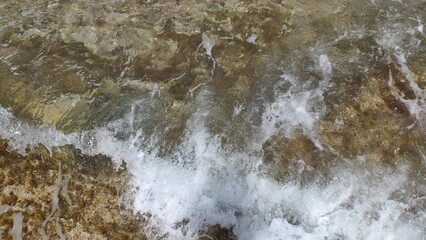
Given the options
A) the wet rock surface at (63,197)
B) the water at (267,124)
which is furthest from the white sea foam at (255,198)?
the wet rock surface at (63,197)

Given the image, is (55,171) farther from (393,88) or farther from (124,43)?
(393,88)

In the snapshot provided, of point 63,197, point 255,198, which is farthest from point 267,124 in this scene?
point 63,197

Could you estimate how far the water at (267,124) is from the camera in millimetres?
5391

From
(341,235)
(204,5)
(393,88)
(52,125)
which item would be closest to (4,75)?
(52,125)

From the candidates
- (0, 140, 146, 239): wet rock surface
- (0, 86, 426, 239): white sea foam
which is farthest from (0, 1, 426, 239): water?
(0, 140, 146, 239): wet rock surface

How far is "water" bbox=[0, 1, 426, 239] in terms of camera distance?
5.39m

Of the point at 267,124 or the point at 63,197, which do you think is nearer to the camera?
the point at 63,197

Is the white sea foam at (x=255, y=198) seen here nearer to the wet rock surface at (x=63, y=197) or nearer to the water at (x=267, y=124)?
the water at (x=267, y=124)

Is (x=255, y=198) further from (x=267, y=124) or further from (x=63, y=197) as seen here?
(x=63, y=197)

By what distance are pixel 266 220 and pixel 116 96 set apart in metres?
3.24

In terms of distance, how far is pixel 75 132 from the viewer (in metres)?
6.05

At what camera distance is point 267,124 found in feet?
19.9

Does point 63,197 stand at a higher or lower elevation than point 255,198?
higher

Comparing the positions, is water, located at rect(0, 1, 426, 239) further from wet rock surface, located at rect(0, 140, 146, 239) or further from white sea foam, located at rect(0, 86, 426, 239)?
wet rock surface, located at rect(0, 140, 146, 239)
